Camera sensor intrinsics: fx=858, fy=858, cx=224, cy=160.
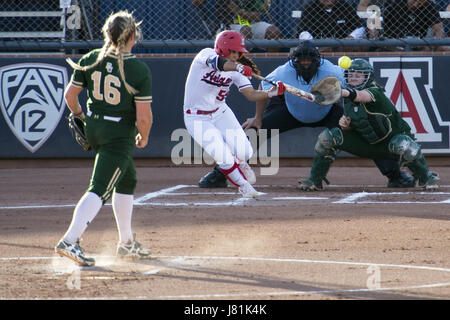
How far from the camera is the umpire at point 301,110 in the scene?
10.1 meters

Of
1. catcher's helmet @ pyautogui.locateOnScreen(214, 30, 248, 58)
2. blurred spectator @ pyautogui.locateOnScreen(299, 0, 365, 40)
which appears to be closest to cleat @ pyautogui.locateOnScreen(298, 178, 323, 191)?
catcher's helmet @ pyautogui.locateOnScreen(214, 30, 248, 58)

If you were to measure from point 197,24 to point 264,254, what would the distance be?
25.2 ft

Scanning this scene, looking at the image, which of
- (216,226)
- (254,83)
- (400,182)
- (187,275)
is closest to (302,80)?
(400,182)

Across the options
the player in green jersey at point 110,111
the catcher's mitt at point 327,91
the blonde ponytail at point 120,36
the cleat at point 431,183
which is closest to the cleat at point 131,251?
the player in green jersey at point 110,111

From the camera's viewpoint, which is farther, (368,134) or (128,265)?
(368,134)

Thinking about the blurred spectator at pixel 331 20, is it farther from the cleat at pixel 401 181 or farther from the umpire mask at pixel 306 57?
the cleat at pixel 401 181

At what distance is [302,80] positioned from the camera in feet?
33.8

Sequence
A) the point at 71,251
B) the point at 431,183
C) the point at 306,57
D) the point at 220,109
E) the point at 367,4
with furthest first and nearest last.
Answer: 1. the point at 367,4
2. the point at 306,57
3. the point at 431,183
4. the point at 220,109
5. the point at 71,251

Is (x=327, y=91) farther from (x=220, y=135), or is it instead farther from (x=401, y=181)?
(x=401, y=181)

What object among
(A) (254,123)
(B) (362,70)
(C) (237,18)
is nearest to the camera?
(B) (362,70)

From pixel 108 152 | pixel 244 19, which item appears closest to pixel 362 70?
pixel 244 19

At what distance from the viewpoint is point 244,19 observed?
43.2ft

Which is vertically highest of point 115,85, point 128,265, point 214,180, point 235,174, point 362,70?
point 115,85

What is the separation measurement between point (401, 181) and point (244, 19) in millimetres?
4268
